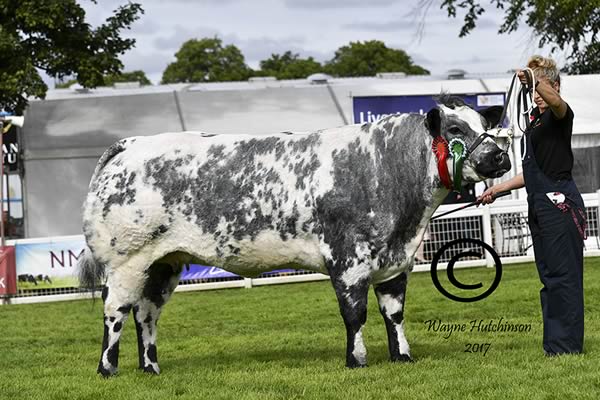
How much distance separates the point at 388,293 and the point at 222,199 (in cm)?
171

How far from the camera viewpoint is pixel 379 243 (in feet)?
30.0

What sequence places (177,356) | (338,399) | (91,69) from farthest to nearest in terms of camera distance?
1. (91,69)
2. (177,356)
3. (338,399)

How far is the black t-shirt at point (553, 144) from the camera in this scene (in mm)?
9227

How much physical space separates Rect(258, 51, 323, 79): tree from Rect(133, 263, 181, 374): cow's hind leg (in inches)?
2519

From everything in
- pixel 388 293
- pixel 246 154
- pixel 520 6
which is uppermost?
pixel 520 6

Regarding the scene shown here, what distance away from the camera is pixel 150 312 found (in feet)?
32.7

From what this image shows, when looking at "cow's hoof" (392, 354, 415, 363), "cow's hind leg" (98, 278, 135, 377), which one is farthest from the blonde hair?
"cow's hind leg" (98, 278, 135, 377)

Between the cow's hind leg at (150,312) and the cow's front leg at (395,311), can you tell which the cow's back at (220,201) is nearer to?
the cow's hind leg at (150,312)

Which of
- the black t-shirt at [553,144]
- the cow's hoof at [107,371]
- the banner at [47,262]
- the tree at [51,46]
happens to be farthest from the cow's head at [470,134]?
the tree at [51,46]

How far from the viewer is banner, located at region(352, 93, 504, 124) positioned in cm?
2225

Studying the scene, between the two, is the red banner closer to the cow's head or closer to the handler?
the cow's head

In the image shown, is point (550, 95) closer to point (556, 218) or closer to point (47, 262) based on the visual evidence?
point (556, 218)

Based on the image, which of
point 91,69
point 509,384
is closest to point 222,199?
point 509,384

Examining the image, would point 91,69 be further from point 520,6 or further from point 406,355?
point 406,355
